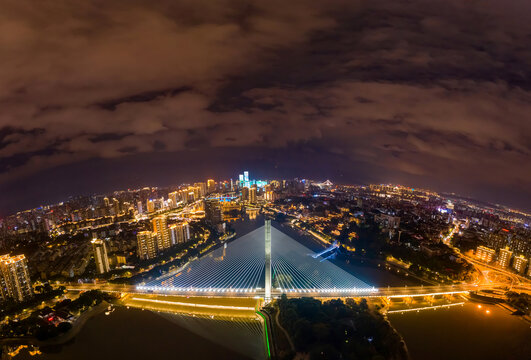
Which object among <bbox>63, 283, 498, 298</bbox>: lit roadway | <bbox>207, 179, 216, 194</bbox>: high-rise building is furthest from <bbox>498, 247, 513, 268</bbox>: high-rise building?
<bbox>207, 179, 216, 194</bbox>: high-rise building

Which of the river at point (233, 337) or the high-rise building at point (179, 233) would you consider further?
the high-rise building at point (179, 233)

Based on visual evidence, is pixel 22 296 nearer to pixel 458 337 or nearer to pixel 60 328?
pixel 60 328

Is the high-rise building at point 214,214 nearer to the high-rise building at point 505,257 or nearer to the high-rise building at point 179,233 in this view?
the high-rise building at point 179,233

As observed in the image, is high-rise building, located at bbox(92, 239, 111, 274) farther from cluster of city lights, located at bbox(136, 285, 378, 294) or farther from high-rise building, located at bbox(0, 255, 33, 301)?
cluster of city lights, located at bbox(136, 285, 378, 294)

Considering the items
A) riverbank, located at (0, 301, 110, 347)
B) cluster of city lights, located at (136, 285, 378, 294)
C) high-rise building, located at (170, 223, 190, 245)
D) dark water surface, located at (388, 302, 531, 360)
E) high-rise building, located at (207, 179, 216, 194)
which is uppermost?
high-rise building, located at (207, 179, 216, 194)

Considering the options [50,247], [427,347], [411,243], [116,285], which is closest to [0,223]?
[50,247]

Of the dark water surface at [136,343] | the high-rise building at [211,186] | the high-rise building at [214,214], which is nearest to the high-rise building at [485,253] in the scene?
the dark water surface at [136,343]
